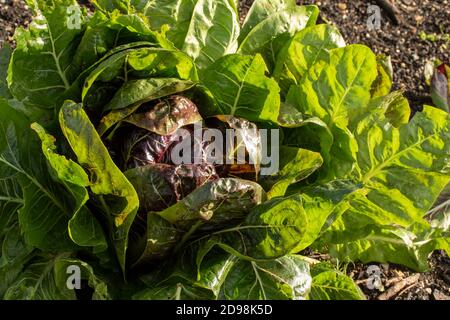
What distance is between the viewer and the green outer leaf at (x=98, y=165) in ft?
7.99

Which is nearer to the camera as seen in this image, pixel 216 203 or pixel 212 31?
pixel 216 203

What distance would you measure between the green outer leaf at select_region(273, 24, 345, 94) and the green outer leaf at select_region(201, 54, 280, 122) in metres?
0.39

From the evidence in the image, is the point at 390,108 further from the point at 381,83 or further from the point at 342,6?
the point at 342,6

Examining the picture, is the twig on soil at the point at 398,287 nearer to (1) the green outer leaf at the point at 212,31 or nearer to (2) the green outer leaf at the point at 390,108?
(2) the green outer leaf at the point at 390,108

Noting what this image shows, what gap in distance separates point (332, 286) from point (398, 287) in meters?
0.71

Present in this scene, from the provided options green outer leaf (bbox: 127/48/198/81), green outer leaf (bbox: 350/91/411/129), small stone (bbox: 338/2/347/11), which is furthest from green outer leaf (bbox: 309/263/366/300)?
small stone (bbox: 338/2/347/11)

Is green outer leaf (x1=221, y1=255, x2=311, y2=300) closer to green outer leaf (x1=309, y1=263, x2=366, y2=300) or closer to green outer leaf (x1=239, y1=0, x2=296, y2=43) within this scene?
green outer leaf (x1=309, y1=263, x2=366, y2=300)

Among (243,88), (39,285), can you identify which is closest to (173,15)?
(243,88)

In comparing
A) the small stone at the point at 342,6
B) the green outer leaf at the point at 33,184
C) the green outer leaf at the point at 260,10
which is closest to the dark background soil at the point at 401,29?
the small stone at the point at 342,6

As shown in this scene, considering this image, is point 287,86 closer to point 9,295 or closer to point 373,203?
point 373,203

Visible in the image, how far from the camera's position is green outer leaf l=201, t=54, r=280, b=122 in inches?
110

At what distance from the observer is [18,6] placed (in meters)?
4.16

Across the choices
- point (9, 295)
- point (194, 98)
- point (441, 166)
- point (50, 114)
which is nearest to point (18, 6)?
point (50, 114)

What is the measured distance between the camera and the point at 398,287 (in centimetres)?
356
